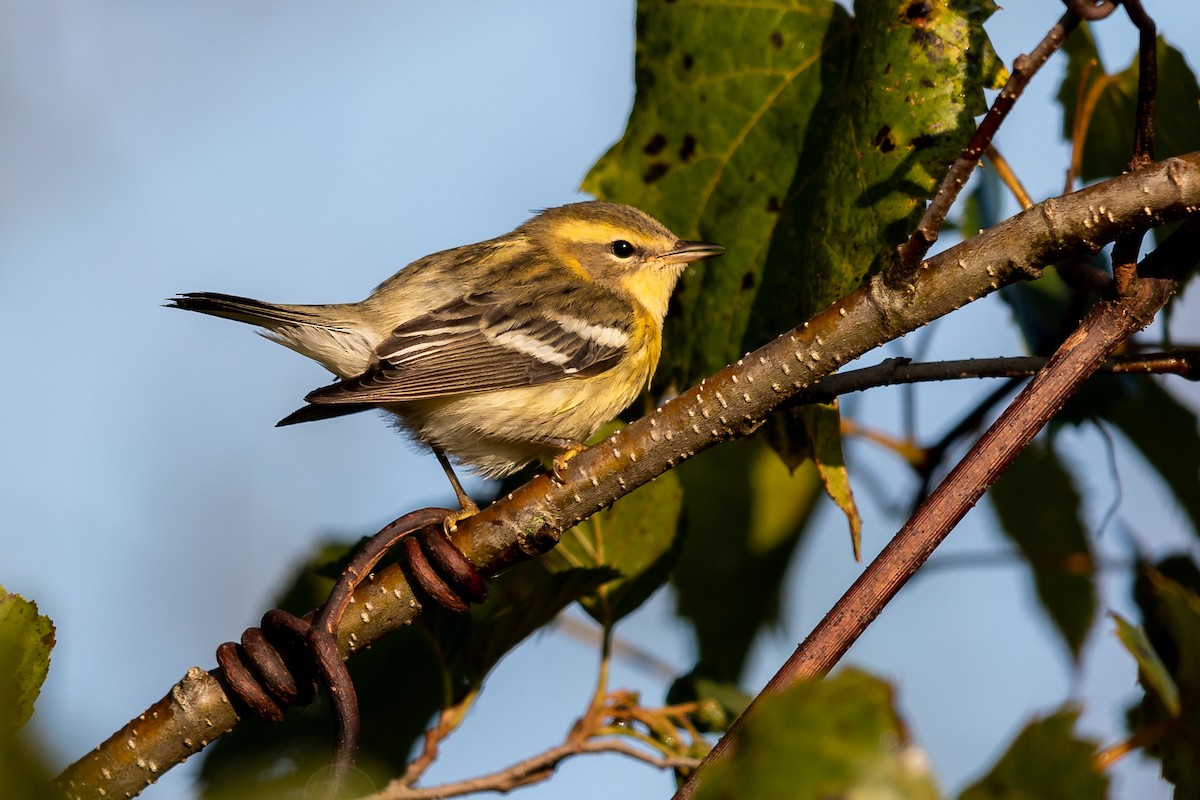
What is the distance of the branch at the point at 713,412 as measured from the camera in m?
1.70

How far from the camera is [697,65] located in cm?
293

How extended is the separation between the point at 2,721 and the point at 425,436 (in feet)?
10.1

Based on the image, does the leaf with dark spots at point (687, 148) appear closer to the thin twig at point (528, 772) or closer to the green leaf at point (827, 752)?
the thin twig at point (528, 772)

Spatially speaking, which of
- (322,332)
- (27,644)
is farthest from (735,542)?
(27,644)

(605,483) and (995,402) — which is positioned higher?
A: (995,402)

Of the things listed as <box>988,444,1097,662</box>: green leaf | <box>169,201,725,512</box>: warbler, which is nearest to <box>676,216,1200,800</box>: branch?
<box>169,201,725,512</box>: warbler

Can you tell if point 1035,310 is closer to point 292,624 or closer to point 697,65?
point 697,65

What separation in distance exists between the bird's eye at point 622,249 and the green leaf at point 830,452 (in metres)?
2.48

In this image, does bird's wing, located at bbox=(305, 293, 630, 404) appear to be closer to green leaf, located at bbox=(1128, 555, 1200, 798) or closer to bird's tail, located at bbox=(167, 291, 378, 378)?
bird's tail, located at bbox=(167, 291, 378, 378)

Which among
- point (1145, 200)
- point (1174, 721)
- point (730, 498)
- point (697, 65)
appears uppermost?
point (697, 65)

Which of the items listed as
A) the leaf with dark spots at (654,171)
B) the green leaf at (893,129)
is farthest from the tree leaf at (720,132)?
the green leaf at (893,129)

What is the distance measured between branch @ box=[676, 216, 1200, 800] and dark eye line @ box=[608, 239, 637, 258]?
3.26 meters

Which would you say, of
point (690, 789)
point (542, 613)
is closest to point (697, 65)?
point (542, 613)

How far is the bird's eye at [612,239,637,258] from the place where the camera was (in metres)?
4.95
